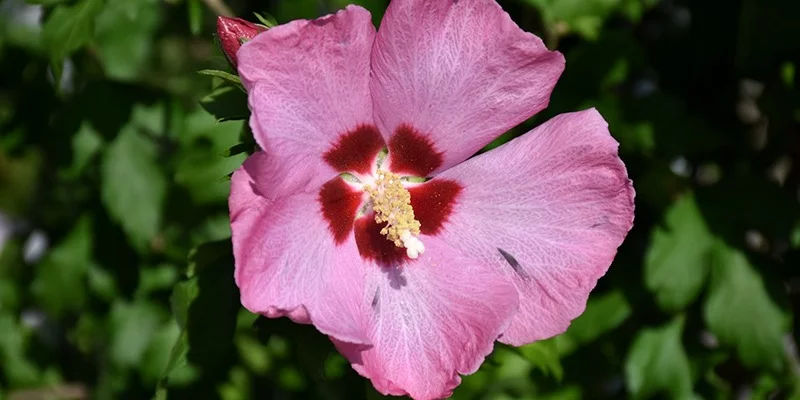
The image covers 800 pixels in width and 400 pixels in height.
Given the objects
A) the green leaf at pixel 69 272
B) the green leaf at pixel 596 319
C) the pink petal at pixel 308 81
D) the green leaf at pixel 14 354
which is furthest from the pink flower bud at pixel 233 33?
the green leaf at pixel 14 354

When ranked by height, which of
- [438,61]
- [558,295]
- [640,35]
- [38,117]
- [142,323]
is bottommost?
[142,323]

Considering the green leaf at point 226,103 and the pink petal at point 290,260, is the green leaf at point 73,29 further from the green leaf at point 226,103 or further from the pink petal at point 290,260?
the pink petal at point 290,260

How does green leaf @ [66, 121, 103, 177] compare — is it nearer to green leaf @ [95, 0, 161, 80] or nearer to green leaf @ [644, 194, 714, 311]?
green leaf @ [95, 0, 161, 80]

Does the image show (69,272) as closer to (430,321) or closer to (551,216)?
(430,321)

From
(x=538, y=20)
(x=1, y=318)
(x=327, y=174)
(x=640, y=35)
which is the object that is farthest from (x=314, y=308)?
(x=1, y=318)

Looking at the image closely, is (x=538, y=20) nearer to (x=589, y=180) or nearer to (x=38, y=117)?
(x=589, y=180)

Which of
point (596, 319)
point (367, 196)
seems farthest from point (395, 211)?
point (596, 319)
